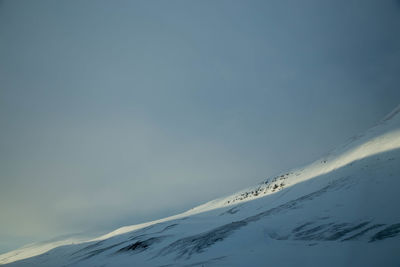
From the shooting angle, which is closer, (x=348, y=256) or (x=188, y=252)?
(x=348, y=256)

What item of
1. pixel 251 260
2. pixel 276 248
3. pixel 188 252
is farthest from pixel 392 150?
pixel 188 252

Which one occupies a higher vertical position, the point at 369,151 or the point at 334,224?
the point at 369,151

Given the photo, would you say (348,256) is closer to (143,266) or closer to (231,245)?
(231,245)

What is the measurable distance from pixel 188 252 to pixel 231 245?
6.03 metres

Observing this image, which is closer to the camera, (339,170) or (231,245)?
(231,245)

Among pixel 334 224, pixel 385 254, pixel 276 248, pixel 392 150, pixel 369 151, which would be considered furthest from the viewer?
pixel 369 151

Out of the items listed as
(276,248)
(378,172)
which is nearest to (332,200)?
(378,172)

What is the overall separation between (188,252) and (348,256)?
19.3 meters

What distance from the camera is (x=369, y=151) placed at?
41062 mm

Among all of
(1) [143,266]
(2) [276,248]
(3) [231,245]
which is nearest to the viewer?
(2) [276,248]

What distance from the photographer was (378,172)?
30.8 metres

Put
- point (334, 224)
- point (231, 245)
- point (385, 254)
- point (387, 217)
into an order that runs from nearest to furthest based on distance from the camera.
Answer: point (385, 254), point (387, 217), point (334, 224), point (231, 245)

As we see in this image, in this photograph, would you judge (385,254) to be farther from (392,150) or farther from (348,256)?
(392,150)

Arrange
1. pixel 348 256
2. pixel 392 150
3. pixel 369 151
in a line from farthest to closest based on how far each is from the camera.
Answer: pixel 369 151, pixel 392 150, pixel 348 256
